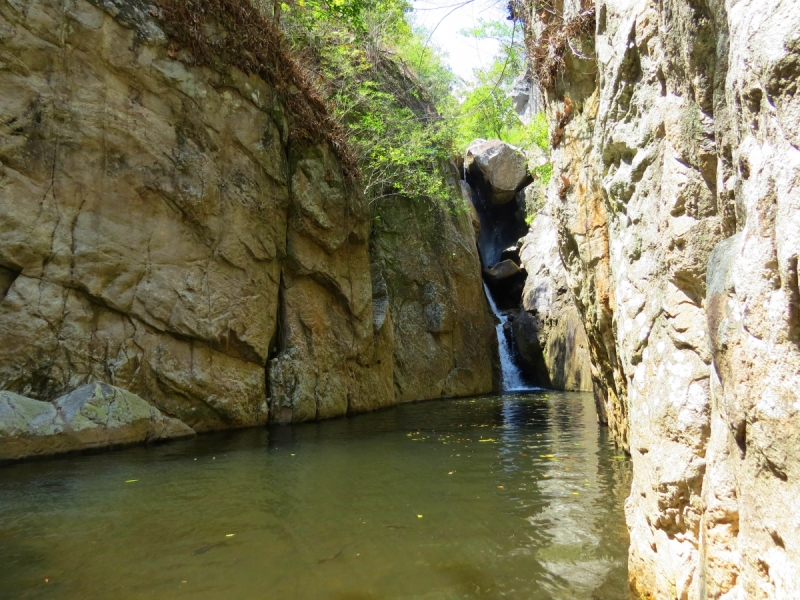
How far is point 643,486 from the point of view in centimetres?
325

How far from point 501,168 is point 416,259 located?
10.0 meters

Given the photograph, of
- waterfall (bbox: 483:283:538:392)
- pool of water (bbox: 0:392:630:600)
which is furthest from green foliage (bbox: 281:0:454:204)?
pool of water (bbox: 0:392:630:600)

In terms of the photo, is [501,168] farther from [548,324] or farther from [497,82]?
[497,82]

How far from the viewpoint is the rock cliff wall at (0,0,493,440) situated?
881cm

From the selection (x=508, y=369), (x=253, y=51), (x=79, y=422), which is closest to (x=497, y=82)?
(x=79, y=422)

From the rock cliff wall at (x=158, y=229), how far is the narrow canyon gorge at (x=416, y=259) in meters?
0.05

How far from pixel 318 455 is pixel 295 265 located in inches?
230

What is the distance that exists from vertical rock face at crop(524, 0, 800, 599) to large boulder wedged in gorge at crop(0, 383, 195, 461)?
7.51 metres

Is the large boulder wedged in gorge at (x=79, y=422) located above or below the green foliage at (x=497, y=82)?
below

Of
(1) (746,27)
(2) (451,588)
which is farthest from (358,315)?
(1) (746,27)

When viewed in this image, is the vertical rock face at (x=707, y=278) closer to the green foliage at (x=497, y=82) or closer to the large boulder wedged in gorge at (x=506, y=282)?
the green foliage at (x=497, y=82)

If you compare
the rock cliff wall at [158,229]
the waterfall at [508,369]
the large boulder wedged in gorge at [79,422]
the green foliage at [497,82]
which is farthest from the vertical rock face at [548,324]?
the large boulder wedged in gorge at [79,422]

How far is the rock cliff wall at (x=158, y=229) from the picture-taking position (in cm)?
881

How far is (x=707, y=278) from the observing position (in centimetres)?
244
